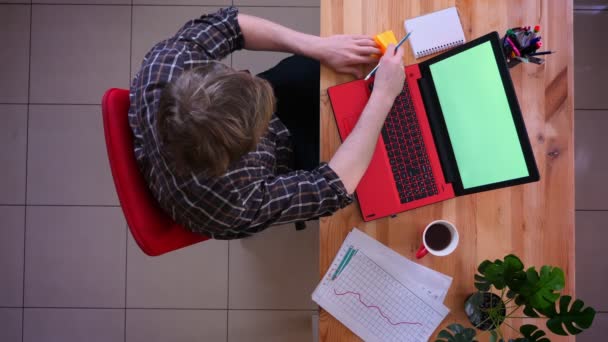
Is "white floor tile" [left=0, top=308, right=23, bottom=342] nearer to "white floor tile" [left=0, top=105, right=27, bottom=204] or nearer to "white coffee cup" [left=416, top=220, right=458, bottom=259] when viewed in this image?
"white floor tile" [left=0, top=105, right=27, bottom=204]

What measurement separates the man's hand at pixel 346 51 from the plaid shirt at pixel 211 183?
0.28 meters

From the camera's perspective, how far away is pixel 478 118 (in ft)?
3.56

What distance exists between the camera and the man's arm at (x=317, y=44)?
3.75 feet

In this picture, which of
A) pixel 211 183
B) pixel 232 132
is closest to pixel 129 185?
pixel 211 183

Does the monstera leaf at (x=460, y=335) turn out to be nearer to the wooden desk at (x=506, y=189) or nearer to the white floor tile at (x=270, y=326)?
the wooden desk at (x=506, y=189)

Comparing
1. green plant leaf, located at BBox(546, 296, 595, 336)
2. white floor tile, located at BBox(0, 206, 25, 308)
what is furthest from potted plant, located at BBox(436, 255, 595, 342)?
white floor tile, located at BBox(0, 206, 25, 308)

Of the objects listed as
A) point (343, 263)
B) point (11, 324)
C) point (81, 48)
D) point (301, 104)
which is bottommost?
point (11, 324)

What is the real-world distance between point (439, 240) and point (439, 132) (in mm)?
301

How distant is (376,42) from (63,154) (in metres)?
1.61

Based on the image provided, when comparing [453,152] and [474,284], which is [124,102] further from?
Result: [474,284]

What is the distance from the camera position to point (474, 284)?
1.10 meters

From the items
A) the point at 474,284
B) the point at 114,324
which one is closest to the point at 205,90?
the point at 474,284

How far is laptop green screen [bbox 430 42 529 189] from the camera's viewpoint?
105cm

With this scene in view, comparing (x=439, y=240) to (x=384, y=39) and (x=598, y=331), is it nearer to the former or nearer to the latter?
(x=384, y=39)
